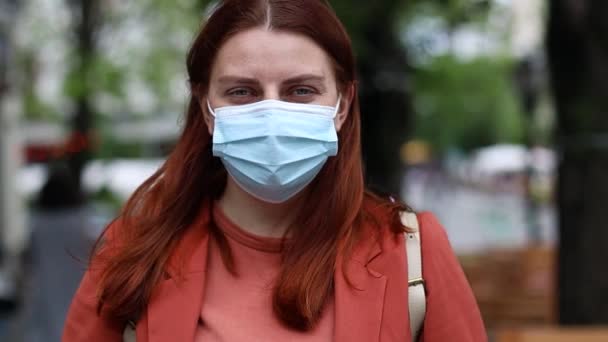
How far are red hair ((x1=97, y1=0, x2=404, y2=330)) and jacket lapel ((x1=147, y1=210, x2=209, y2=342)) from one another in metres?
0.03

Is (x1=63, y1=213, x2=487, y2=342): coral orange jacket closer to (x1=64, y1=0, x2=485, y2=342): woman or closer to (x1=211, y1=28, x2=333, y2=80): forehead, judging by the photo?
(x1=64, y1=0, x2=485, y2=342): woman

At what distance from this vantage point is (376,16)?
688cm

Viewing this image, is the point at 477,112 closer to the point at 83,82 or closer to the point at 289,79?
the point at 83,82

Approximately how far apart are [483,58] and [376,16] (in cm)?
2475

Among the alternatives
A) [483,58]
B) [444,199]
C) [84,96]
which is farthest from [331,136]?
[444,199]

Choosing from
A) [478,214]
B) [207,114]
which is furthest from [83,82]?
[478,214]

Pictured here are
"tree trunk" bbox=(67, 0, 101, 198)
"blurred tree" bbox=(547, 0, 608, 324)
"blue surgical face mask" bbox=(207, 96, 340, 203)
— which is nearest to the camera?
"blue surgical face mask" bbox=(207, 96, 340, 203)

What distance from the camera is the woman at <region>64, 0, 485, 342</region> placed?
217cm

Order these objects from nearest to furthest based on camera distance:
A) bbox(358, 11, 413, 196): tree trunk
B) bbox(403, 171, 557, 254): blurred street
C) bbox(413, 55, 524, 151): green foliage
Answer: bbox(358, 11, 413, 196): tree trunk
bbox(403, 171, 557, 254): blurred street
bbox(413, 55, 524, 151): green foliage

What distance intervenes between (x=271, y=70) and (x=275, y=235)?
0.39 meters

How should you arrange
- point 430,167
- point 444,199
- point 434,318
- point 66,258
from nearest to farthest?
point 434,318, point 66,258, point 444,199, point 430,167

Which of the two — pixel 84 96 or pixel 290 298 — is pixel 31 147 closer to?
pixel 84 96

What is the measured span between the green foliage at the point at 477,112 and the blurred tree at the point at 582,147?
1245 cm

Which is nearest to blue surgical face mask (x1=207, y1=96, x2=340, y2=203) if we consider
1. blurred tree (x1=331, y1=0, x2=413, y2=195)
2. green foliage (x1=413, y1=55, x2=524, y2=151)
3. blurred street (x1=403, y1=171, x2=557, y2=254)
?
blurred tree (x1=331, y1=0, x2=413, y2=195)
